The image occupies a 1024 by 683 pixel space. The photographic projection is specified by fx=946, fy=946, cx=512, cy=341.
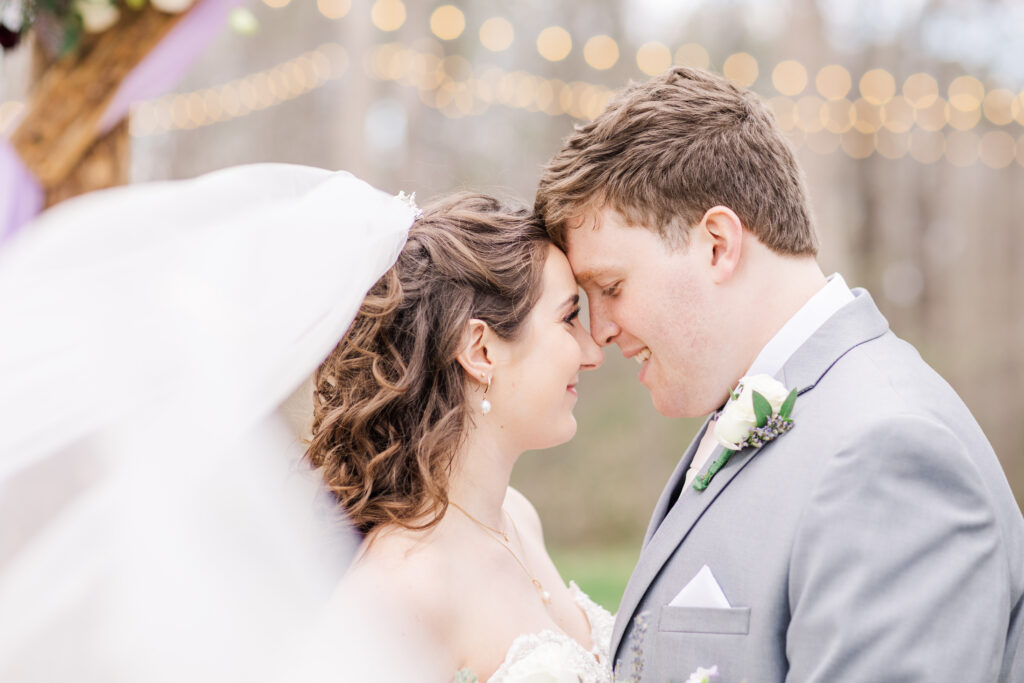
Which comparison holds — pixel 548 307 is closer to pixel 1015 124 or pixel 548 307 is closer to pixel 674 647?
pixel 674 647

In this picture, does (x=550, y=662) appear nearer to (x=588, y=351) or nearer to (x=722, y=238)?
(x=588, y=351)

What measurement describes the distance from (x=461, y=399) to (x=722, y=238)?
0.86 metres

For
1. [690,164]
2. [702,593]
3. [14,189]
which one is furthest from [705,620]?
[14,189]

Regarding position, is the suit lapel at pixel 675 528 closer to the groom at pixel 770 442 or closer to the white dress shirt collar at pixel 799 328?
the groom at pixel 770 442

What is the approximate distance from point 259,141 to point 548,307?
5.80 meters

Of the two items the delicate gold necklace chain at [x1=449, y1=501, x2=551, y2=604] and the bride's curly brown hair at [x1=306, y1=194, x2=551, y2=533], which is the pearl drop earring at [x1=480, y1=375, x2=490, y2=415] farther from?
the delicate gold necklace chain at [x1=449, y1=501, x2=551, y2=604]

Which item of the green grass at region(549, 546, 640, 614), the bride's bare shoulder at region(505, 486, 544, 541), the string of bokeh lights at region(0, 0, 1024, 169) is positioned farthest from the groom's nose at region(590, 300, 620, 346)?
the string of bokeh lights at region(0, 0, 1024, 169)

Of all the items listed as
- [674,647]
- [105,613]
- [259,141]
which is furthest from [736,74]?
[105,613]

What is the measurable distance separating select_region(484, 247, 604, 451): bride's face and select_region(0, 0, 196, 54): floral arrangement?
5.78 feet

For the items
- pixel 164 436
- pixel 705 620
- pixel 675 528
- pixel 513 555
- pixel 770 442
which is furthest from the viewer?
pixel 513 555

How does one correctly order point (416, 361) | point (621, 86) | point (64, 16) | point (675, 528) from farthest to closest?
point (621, 86) → point (64, 16) → point (416, 361) → point (675, 528)

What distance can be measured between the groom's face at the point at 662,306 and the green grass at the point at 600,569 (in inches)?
161

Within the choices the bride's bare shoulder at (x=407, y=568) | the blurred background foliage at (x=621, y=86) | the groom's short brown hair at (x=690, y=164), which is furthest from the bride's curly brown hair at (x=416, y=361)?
the blurred background foliage at (x=621, y=86)

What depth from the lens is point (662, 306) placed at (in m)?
2.57
